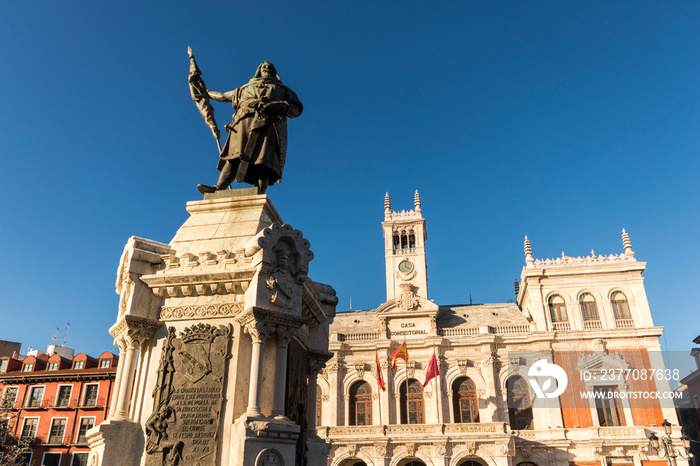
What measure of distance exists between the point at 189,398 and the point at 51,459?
35.9m

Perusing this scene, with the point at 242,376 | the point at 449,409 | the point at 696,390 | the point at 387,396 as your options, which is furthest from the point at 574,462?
the point at 242,376

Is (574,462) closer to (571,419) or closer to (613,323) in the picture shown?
(571,419)

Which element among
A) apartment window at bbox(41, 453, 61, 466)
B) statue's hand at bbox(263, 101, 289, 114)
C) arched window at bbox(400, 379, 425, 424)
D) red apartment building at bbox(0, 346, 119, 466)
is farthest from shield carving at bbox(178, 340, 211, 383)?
apartment window at bbox(41, 453, 61, 466)

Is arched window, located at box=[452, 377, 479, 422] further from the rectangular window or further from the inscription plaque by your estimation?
the inscription plaque

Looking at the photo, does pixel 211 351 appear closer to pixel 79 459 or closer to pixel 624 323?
pixel 79 459

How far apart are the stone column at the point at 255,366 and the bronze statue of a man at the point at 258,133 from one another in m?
2.94

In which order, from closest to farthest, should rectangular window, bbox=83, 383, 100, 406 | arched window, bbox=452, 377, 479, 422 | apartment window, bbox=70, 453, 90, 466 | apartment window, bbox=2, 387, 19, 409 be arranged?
1. apartment window, bbox=2, 387, 19, 409
2. apartment window, bbox=70, 453, 90, 466
3. arched window, bbox=452, 377, 479, 422
4. rectangular window, bbox=83, 383, 100, 406

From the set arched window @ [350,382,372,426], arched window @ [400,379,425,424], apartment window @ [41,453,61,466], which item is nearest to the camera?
apartment window @ [41,453,61,466]

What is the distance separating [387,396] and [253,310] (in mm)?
31274

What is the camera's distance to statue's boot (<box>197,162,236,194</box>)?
28.6 ft

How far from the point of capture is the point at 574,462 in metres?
32.5

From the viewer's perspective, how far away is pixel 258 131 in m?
8.69

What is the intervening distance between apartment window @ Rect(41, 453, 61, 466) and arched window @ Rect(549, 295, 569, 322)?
3495cm

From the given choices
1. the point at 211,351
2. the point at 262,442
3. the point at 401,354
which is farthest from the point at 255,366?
the point at 401,354
